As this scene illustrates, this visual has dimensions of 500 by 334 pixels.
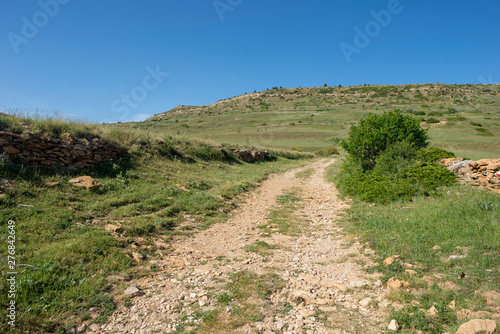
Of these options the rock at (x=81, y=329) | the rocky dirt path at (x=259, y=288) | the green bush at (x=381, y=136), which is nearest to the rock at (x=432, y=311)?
the rocky dirt path at (x=259, y=288)

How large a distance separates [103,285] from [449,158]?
12.3 meters

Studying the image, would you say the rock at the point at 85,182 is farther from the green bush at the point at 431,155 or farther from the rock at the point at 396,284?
the green bush at the point at 431,155

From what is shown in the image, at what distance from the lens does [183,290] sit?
3844mm

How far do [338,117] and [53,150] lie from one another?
59.7 meters

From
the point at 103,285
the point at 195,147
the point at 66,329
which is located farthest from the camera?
the point at 195,147

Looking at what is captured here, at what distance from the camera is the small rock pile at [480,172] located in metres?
7.10

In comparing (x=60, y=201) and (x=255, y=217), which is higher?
(x=60, y=201)

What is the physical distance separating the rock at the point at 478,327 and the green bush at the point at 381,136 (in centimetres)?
1005

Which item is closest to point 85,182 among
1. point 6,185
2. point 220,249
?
point 6,185

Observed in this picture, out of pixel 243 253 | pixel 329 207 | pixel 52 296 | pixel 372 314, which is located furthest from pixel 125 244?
pixel 329 207

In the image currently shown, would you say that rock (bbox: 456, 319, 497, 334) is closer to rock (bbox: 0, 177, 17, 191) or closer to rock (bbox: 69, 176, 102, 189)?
rock (bbox: 69, 176, 102, 189)

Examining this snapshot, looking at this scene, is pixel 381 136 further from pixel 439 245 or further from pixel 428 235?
pixel 439 245

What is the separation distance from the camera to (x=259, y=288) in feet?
12.4

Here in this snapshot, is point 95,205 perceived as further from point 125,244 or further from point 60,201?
point 125,244
